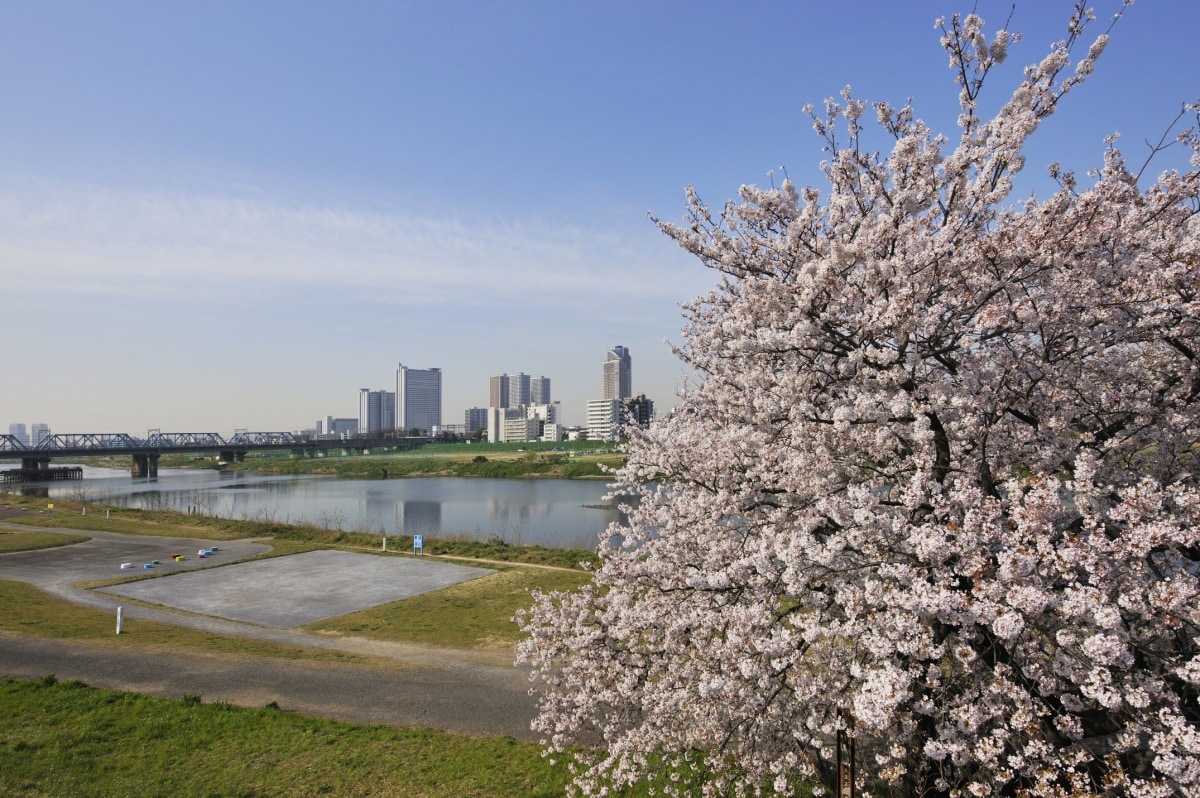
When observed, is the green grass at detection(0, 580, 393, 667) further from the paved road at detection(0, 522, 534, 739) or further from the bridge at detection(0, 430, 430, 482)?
the bridge at detection(0, 430, 430, 482)

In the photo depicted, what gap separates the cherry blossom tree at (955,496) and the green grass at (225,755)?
312cm

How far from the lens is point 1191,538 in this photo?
4.02 m

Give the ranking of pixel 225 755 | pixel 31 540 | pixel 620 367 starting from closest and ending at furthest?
pixel 225 755, pixel 31 540, pixel 620 367

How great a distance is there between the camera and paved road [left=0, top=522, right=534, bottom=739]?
11.4 metres

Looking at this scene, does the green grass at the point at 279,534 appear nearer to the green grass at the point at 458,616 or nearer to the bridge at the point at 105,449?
the green grass at the point at 458,616

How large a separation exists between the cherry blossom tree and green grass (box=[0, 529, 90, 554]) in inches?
1340

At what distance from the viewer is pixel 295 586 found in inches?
877

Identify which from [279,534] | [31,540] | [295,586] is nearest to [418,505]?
[279,534]

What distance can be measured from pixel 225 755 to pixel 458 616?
905 cm

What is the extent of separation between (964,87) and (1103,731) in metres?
5.90

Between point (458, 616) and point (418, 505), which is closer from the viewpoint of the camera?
point (458, 616)

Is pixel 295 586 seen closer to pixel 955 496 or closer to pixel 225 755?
pixel 225 755

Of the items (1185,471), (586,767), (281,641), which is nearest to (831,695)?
(1185,471)

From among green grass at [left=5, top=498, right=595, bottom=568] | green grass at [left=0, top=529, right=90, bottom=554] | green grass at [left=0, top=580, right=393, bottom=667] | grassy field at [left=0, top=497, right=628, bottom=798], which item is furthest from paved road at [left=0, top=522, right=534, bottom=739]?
green grass at [left=0, top=529, right=90, bottom=554]
